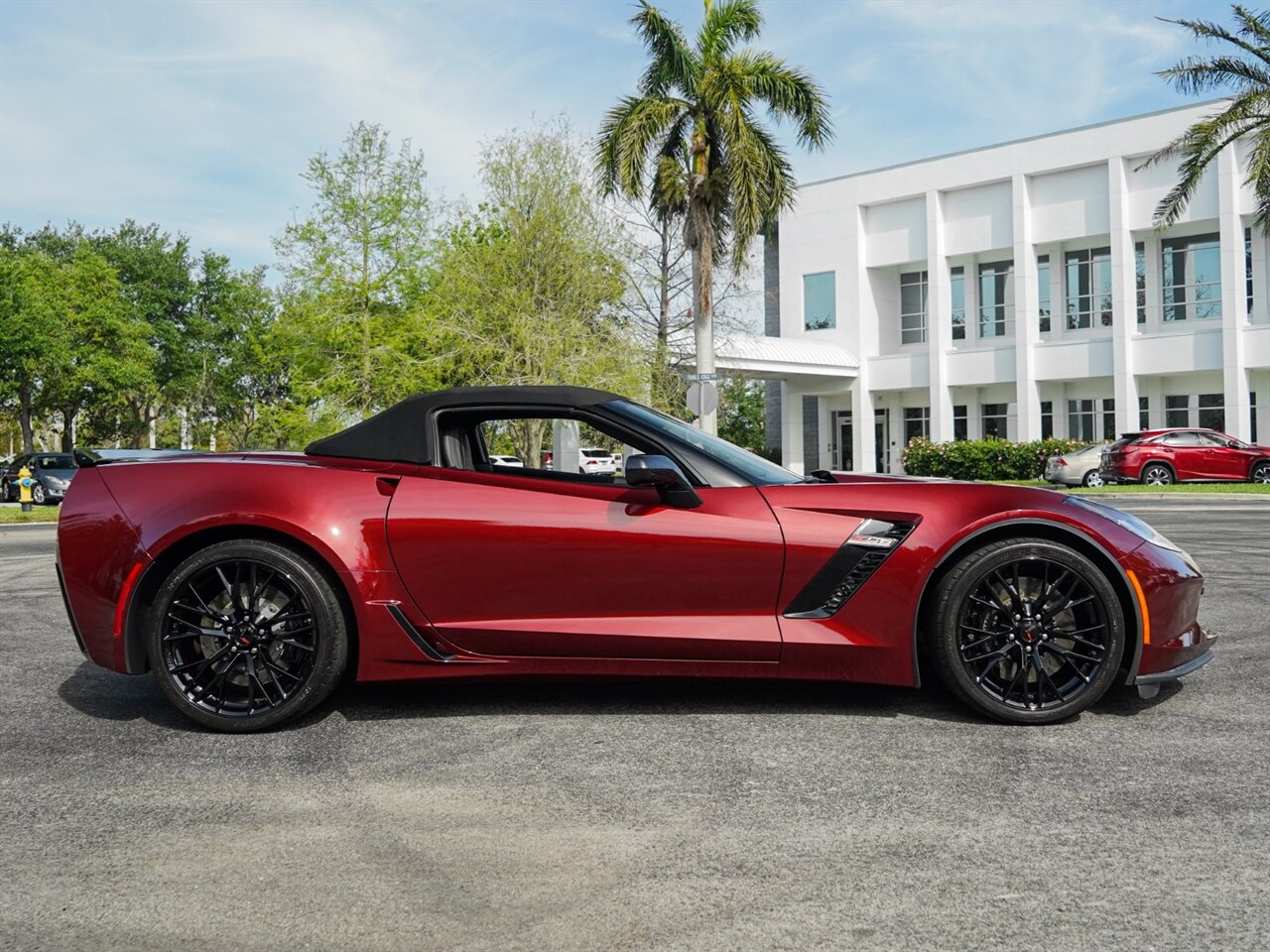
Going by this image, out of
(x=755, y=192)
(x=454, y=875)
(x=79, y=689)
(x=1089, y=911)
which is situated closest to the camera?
(x=1089, y=911)

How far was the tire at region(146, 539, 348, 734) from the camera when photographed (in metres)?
4.47

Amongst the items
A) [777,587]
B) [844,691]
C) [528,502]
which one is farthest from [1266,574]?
[528,502]

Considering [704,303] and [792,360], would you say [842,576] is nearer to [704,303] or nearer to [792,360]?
[704,303]

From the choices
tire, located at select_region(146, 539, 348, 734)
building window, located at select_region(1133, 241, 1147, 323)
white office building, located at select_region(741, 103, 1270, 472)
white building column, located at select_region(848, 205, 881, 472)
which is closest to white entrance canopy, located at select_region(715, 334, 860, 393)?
white office building, located at select_region(741, 103, 1270, 472)

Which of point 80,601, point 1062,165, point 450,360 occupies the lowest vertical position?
point 80,601

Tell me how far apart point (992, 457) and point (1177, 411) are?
635 cm

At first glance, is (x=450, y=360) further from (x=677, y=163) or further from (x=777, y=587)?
(x=777, y=587)

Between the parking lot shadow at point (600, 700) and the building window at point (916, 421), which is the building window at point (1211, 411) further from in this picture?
the parking lot shadow at point (600, 700)

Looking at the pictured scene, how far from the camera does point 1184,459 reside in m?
28.0

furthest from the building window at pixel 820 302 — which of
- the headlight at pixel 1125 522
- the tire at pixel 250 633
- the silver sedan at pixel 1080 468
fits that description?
the tire at pixel 250 633

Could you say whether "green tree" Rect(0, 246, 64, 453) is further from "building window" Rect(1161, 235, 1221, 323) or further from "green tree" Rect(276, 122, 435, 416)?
"building window" Rect(1161, 235, 1221, 323)

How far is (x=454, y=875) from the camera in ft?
9.74

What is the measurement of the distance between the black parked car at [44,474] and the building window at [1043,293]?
3118 centimetres

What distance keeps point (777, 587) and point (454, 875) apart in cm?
184
